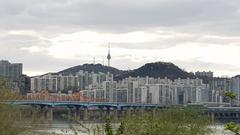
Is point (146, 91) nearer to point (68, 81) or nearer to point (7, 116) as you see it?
point (68, 81)

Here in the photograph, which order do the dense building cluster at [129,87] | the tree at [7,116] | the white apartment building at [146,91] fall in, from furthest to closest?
the dense building cluster at [129,87] → the white apartment building at [146,91] → the tree at [7,116]

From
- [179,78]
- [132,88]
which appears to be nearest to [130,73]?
[179,78]

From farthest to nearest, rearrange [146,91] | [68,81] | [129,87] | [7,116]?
1. [68,81]
2. [129,87]
3. [146,91]
4. [7,116]

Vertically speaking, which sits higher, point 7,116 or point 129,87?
point 7,116

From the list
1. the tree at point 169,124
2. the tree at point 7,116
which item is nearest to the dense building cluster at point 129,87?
the tree at point 169,124

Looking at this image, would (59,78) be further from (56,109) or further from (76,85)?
(56,109)

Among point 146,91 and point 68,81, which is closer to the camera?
point 146,91

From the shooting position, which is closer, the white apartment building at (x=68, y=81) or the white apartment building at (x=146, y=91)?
the white apartment building at (x=146, y=91)

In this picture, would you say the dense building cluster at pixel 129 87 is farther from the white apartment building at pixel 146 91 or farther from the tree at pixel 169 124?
the tree at pixel 169 124

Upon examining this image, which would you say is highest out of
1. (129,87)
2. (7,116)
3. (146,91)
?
(7,116)

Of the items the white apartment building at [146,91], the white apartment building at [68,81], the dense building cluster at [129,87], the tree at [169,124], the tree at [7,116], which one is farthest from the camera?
the white apartment building at [68,81]

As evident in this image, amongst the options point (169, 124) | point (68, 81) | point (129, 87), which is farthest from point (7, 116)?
point (68, 81)
